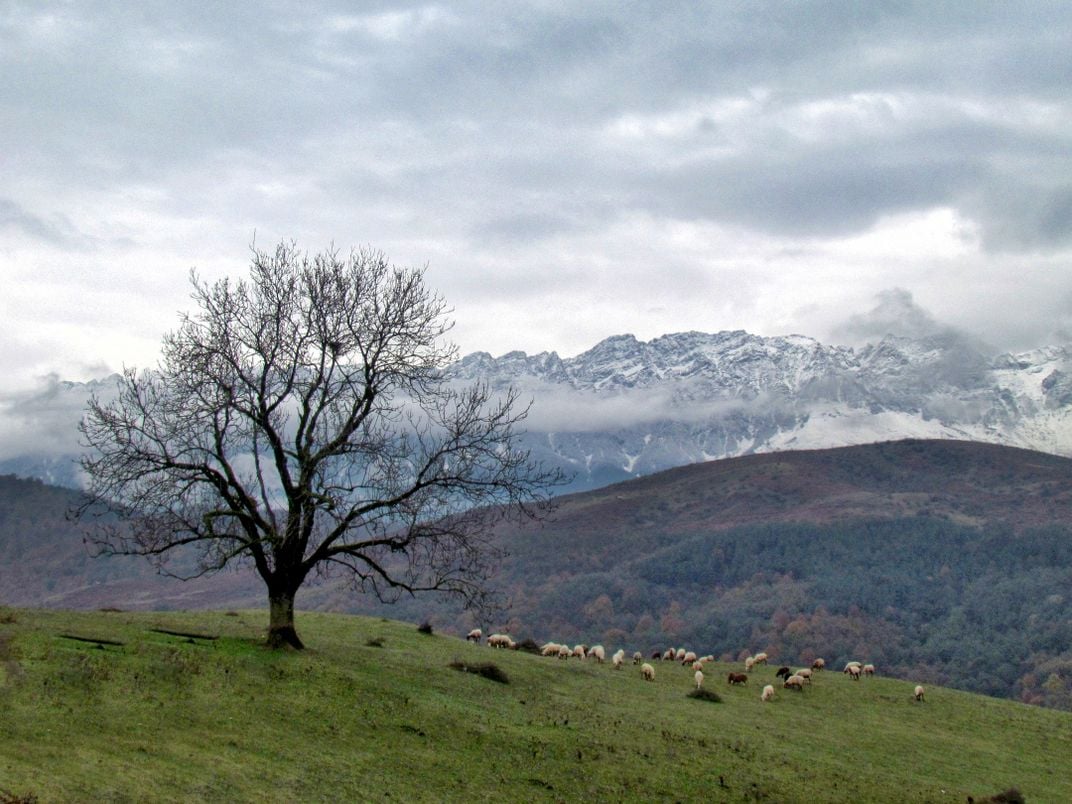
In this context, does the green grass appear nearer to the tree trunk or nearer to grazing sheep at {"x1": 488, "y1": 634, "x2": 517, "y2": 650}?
the tree trunk

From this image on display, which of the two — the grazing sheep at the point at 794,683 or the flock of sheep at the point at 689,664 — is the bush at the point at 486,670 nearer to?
the flock of sheep at the point at 689,664

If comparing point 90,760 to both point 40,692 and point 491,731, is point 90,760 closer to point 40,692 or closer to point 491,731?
point 40,692

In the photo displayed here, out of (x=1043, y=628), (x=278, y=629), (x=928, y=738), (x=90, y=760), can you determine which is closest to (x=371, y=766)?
(x=90, y=760)

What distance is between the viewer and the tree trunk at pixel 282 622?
102 ft

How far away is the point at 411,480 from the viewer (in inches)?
1335

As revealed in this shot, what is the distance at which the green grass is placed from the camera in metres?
19.6

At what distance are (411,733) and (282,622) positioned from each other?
887cm

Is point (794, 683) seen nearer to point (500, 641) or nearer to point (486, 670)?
point (500, 641)

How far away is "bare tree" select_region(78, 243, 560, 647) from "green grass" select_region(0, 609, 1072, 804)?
3380 mm

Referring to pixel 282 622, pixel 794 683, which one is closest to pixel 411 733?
pixel 282 622

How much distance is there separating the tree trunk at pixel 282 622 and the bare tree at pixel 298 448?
1.9 inches

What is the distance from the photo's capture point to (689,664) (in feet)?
161

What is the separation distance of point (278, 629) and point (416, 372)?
1025 centimetres

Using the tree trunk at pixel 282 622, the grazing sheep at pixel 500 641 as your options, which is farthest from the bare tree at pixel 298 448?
the grazing sheep at pixel 500 641
